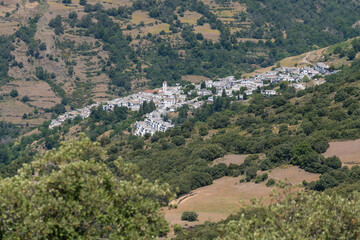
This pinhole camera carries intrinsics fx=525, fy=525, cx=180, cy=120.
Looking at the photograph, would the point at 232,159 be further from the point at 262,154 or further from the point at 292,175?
the point at 292,175

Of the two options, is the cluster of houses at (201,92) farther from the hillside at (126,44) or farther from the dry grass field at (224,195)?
the dry grass field at (224,195)

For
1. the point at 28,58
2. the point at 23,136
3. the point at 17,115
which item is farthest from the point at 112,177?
the point at 28,58

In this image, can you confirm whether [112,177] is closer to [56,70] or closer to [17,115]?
[17,115]

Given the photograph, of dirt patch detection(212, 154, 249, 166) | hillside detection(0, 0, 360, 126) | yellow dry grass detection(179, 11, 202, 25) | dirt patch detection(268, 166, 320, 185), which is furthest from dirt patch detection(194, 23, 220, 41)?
dirt patch detection(268, 166, 320, 185)

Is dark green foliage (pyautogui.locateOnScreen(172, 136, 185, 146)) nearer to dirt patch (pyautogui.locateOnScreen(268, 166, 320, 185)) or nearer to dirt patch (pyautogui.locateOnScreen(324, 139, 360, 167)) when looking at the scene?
dirt patch (pyautogui.locateOnScreen(268, 166, 320, 185))

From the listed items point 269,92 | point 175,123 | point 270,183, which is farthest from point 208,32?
point 270,183

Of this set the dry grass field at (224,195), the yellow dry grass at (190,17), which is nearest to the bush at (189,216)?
the dry grass field at (224,195)
